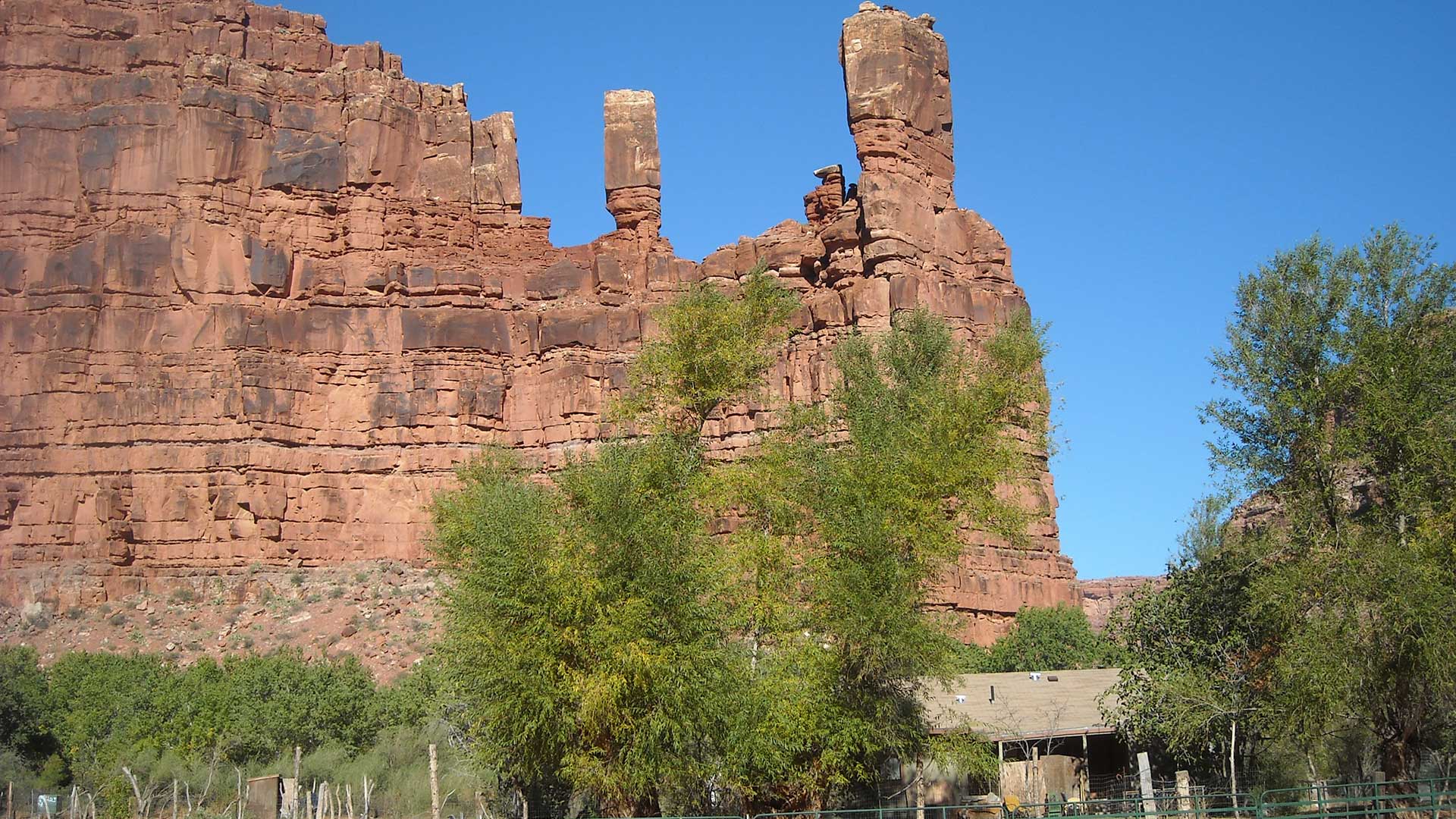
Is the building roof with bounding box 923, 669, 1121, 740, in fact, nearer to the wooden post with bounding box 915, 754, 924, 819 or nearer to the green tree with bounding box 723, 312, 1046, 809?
the wooden post with bounding box 915, 754, 924, 819

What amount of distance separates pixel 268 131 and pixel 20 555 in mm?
22775

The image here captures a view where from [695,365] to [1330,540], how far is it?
14.0m

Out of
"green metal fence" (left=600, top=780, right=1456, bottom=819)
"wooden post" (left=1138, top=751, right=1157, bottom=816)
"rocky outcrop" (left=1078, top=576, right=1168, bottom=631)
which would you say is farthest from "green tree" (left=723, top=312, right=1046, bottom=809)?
"rocky outcrop" (left=1078, top=576, right=1168, bottom=631)

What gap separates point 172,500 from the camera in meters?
64.7

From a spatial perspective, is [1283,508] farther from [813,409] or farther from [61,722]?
[61,722]

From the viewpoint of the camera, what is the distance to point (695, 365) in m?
33.7

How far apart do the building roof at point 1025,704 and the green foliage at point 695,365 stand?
802cm

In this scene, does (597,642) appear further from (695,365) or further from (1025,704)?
(1025,704)

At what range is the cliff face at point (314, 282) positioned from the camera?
64625mm

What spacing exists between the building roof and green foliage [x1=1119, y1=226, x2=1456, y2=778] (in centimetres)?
287

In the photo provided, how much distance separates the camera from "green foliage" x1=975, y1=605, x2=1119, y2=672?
174 feet

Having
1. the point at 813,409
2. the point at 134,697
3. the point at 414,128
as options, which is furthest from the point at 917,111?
the point at 134,697

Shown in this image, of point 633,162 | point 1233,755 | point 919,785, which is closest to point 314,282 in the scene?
point 633,162

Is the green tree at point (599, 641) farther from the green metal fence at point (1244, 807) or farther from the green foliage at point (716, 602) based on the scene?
the green metal fence at point (1244, 807)
